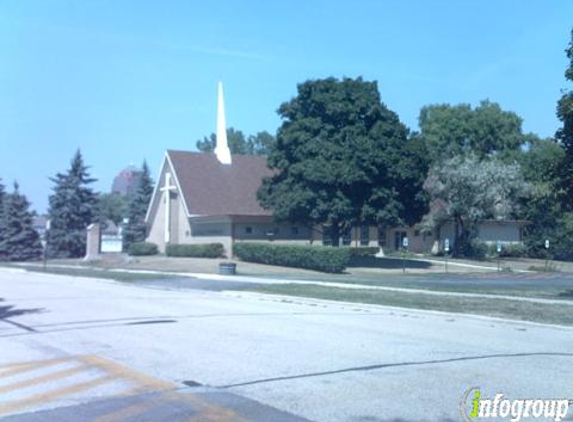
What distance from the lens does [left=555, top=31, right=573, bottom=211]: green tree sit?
2202 cm

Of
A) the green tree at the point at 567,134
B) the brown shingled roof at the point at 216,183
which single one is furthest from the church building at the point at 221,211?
the green tree at the point at 567,134

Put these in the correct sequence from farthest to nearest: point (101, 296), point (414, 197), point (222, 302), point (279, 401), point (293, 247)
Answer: point (414, 197) → point (293, 247) → point (101, 296) → point (222, 302) → point (279, 401)

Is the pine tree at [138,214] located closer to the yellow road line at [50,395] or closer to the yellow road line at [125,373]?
the yellow road line at [125,373]

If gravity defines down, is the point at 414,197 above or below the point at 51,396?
above

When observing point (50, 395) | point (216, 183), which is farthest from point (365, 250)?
point (50, 395)

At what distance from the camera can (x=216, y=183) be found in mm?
54719

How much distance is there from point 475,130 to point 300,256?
4164 centimetres

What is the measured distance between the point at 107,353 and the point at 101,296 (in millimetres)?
12928

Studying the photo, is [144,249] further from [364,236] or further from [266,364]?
[266,364]

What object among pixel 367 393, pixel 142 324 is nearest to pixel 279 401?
pixel 367 393

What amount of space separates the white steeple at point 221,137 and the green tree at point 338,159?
10.1 m

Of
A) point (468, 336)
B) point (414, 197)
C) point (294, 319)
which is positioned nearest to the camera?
point (468, 336)

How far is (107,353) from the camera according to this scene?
1173 centimetres

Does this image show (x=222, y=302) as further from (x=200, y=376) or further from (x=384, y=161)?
(x=384, y=161)
